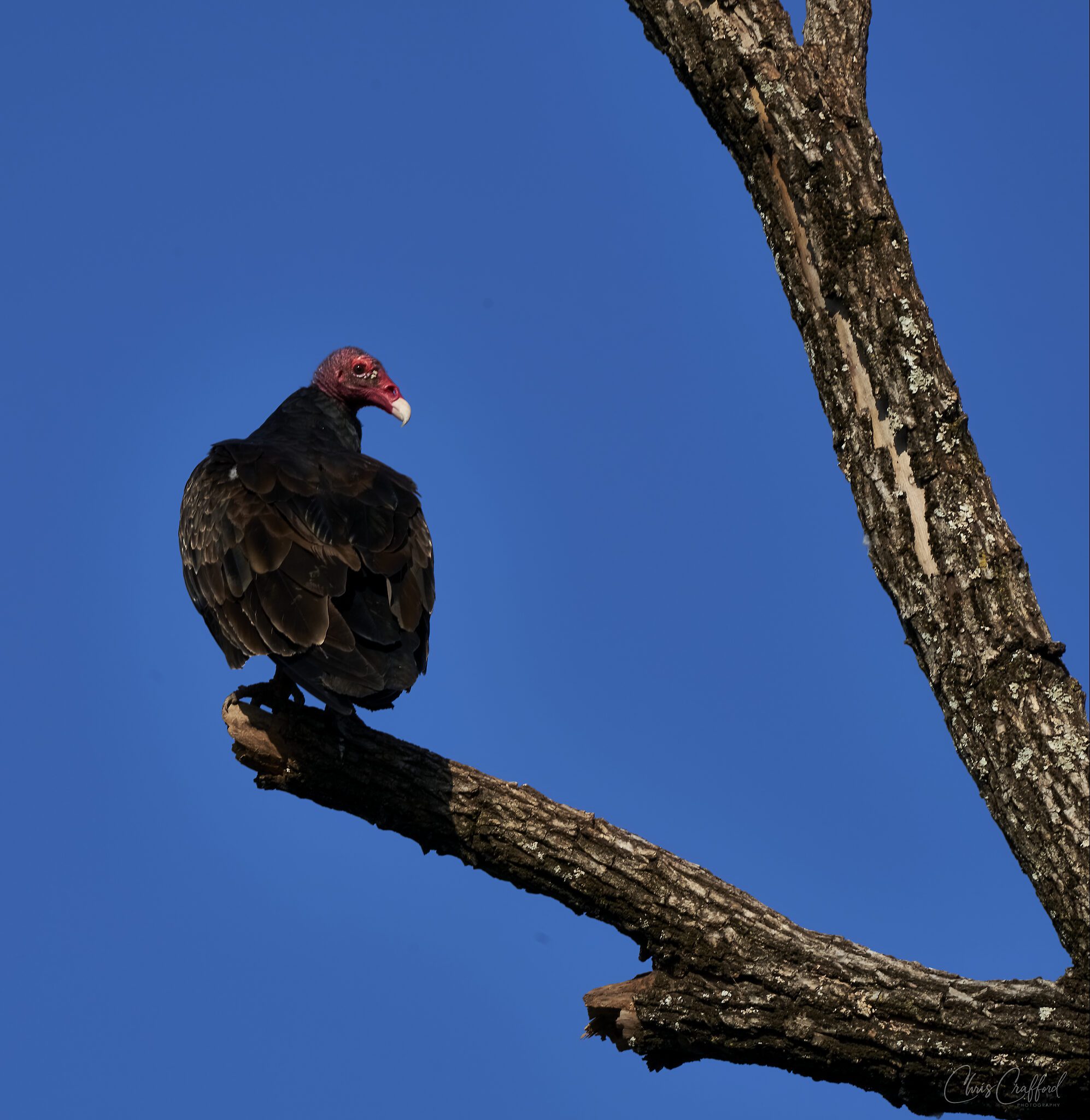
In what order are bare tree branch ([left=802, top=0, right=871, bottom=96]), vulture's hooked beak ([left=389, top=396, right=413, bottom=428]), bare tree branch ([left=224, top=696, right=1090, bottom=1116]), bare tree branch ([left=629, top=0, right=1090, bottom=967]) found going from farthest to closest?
1. vulture's hooked beak ([left=389, top=396, right=413, bottom=428])
2. bare tree branch ([left=802, top=0, right=871, bottom=96])
3. bare tree branch ([left=629, top=0, right=1090, bottom=967])
4. bare tree branch ([left=224, top=696, right=1090, bottom=1116])

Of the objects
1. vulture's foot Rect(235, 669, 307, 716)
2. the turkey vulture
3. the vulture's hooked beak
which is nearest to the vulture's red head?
the vulture's hooked beak

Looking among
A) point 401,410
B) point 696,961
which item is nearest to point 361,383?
point 401,410

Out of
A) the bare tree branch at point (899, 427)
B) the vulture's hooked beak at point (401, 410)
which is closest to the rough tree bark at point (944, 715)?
the bare tree branch at point (899, 427)

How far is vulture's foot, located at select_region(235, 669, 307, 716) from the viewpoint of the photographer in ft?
14.7

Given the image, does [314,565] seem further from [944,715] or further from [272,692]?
[944,715]

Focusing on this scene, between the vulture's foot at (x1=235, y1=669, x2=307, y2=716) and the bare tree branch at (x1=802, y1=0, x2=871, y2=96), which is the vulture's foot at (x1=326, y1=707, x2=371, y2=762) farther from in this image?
A: the bare tree branch at (x1=802, y1=0, x2=871, y2=96)

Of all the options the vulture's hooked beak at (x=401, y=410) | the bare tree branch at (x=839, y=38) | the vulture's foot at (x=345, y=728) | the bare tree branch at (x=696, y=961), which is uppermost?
the vulture's hooked beak at (x=401, y=410)

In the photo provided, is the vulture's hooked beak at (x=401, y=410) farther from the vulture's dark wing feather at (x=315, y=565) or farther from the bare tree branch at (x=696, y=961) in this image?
the bare tree branch at (x=696, y=961)

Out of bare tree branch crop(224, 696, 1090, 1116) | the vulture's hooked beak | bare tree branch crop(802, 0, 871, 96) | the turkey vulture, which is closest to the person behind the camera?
bare tree branch crop(224, 696, 1090, 1116)

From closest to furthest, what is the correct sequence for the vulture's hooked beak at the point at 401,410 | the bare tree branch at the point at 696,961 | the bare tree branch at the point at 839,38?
1. the bare tree branch at the point at 696,961
2. the bare tree branch at the point at 839,38
3. the vulture's hooked beak at the point at 401,410

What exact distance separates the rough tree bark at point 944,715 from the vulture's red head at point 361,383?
2690 millimetres

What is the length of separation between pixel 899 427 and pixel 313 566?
200 cm

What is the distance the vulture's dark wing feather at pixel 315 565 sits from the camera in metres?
4.15


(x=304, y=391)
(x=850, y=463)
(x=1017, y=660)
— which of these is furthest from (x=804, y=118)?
(x=304, y=391)
